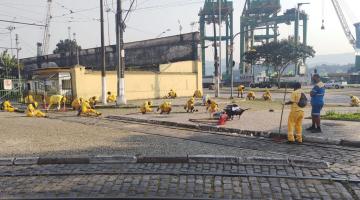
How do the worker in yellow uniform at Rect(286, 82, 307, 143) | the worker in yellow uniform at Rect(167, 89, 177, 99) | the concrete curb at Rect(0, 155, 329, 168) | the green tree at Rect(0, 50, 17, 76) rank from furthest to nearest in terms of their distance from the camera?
the green tree at Rect(0, 50, 17, 76) → the worker in yellow uniform at Rect(167, 89, 177, 99) → the worker in yellow uniform at Rect(286, 82, 307, 143) → the concrete curb at Rect(0, 155, 329, 168)

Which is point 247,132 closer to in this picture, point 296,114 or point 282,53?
point 296,114

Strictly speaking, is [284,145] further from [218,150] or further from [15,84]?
[15,84]

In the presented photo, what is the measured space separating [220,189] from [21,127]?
9859mm

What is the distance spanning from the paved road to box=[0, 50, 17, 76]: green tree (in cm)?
4405

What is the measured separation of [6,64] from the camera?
5003 cm

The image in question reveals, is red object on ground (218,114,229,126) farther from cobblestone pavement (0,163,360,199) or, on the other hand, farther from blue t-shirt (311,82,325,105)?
cobblestone pavement (0,163,360,199)

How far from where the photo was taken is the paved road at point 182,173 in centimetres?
557

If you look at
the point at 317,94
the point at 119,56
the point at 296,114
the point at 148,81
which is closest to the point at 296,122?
the point at 296,114

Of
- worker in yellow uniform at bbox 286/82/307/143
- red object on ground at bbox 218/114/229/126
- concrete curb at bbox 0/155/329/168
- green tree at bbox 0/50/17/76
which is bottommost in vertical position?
concrete curb at bbox 0/155/329/168

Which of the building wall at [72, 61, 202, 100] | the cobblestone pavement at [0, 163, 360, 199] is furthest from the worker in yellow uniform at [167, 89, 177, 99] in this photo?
the cobblestone pavement at [0, 163, 360, 199]

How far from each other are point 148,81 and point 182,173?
74.9 ft

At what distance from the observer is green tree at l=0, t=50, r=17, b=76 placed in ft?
161

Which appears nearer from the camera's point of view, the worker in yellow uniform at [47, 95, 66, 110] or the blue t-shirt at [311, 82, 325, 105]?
the blue t-shirt at [311, 82, 325, 105]

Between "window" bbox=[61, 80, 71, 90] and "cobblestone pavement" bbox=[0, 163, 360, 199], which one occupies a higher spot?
"window" bbox=[61, 80, 71, 90]
